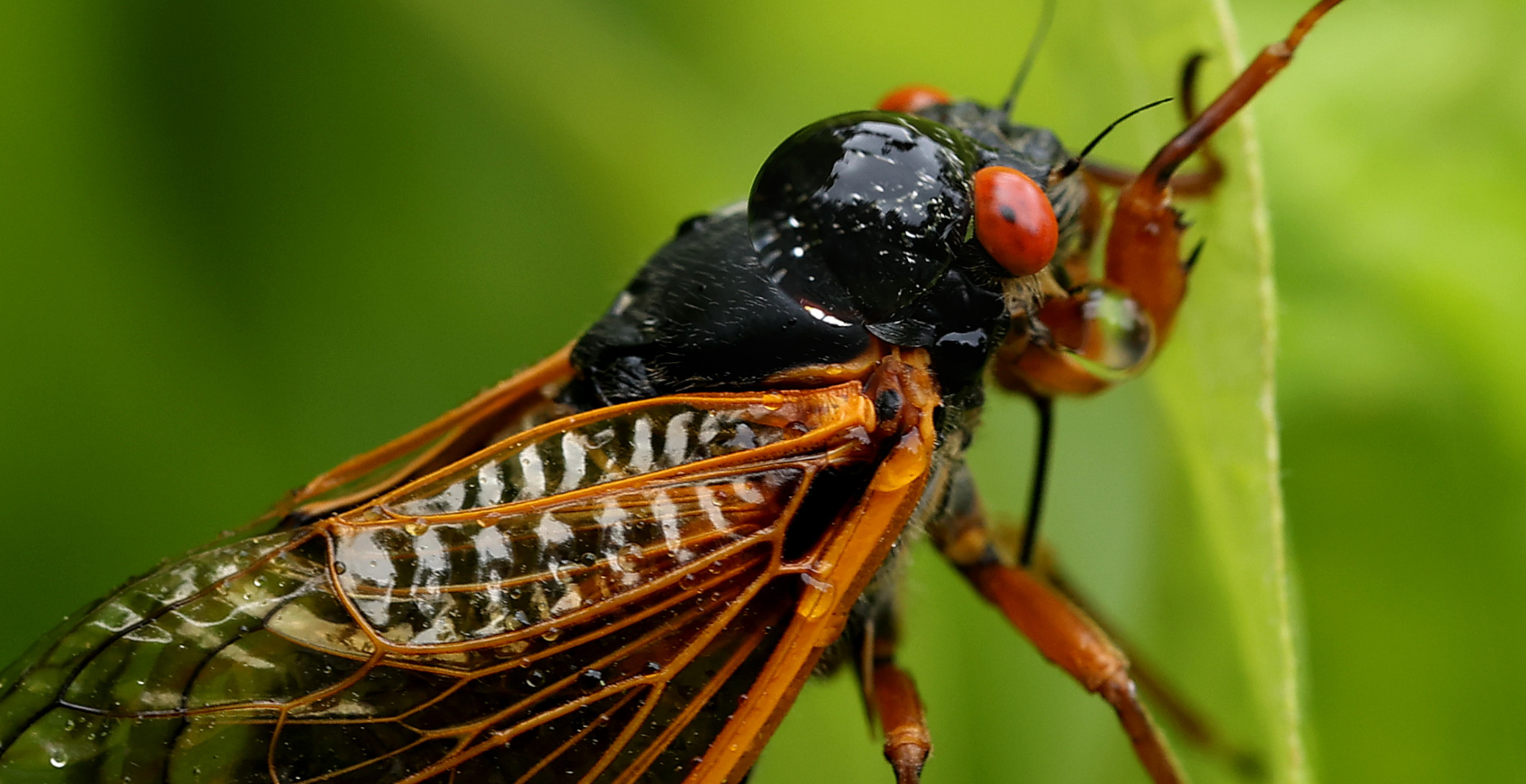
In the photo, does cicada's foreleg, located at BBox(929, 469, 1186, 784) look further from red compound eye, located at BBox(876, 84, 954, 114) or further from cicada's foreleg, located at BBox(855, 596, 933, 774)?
red compound eye, located at BBox(876, 84, 954, 114)

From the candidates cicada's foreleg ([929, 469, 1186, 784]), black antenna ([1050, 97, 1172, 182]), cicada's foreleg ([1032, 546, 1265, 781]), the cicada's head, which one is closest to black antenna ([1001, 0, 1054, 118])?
black antenna ([1050, 97, 1172, 182])

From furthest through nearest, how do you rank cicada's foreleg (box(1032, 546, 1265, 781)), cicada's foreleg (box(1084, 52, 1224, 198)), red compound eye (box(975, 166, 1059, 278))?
cicada's foreleg (box(1032, 546, 1265, 781))
cicada's foreleg (box(1084, 52, 1224, 198))
red compound eye (box(975, 166, 1059, 278))

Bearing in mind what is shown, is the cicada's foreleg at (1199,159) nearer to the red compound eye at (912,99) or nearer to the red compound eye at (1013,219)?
the red compound eye at (1013,219)

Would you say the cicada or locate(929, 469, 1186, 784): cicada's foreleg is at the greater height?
the cicada

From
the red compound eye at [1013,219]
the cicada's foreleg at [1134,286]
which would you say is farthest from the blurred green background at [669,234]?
the red compound eye at [1013,219]

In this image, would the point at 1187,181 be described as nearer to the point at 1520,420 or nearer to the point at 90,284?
the point at 1520,420
